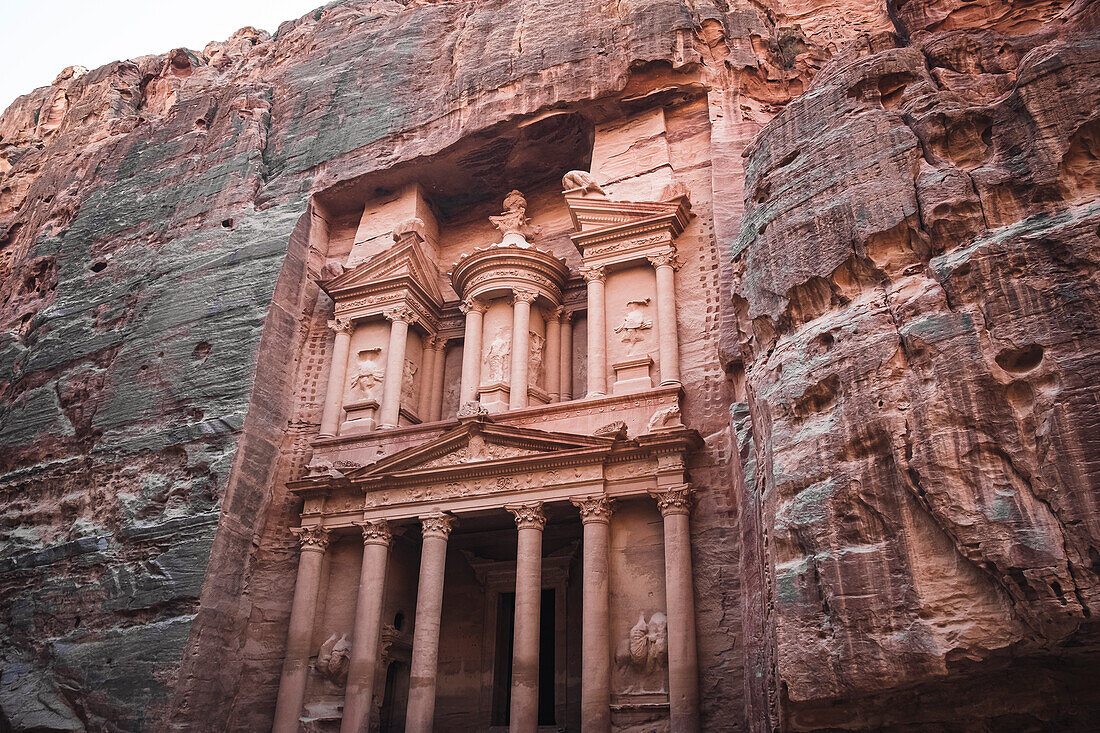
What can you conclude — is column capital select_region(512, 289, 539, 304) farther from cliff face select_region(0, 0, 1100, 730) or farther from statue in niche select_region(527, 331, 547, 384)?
cliff face select_region(0, 0, 1100, 730)

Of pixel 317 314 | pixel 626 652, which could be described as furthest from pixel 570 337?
pixel 626 652

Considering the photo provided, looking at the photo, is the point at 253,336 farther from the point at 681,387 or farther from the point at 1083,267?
the point at 1083,267

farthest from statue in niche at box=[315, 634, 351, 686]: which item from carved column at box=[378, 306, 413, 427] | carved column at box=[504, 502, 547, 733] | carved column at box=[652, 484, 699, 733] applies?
carved column at box=[652, 484, 699, 733]

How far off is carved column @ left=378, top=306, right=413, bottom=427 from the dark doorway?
403 cm

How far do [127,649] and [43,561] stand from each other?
3.02 m

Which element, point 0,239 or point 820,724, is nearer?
point 820,724

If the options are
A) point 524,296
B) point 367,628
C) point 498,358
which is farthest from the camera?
point 524,296

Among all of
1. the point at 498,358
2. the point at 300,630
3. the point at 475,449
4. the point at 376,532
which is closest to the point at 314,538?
the point at 376,532

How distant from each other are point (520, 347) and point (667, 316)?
9.65 feet

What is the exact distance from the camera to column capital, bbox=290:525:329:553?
14.4 meters

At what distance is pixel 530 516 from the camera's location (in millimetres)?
12984

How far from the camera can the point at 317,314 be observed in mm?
17750

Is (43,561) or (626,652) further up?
(43,561)

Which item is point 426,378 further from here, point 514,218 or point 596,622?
point 596,622
